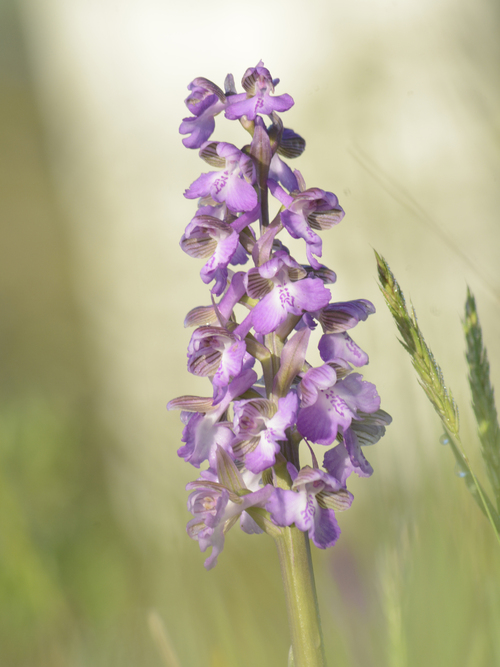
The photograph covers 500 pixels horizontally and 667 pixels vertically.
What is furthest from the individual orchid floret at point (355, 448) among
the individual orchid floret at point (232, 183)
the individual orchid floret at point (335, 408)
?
the individual orchid floret at point (232, 183)

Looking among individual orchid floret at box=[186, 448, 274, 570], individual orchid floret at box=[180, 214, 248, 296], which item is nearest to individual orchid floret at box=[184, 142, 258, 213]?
individual orchid floret at box=[180, 214, 248, 296]

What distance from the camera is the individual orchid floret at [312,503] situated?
219 millimetres

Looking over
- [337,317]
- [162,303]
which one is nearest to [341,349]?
[337,317]

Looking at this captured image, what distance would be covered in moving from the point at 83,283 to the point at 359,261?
33.9 inches

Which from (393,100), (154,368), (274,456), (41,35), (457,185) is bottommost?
(274,456)

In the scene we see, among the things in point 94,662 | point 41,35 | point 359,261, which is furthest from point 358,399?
point 41,35

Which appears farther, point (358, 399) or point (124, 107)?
point (124, 107)

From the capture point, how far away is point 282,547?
231mm

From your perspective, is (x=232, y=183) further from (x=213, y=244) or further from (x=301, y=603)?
(x=301, y=603)

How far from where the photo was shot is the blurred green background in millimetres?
422

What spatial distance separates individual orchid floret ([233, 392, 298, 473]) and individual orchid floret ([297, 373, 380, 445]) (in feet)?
0.03

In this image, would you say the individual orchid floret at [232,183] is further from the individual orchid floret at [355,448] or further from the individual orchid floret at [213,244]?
the individual orchid floret at [355,448]

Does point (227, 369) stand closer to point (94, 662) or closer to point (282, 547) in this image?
point (282, 547)

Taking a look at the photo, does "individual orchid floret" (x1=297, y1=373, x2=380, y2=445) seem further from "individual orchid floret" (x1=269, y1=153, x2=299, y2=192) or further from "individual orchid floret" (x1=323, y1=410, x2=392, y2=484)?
"individual orchid floret" (x1=269, y1=153, x2=299, y2=192)
